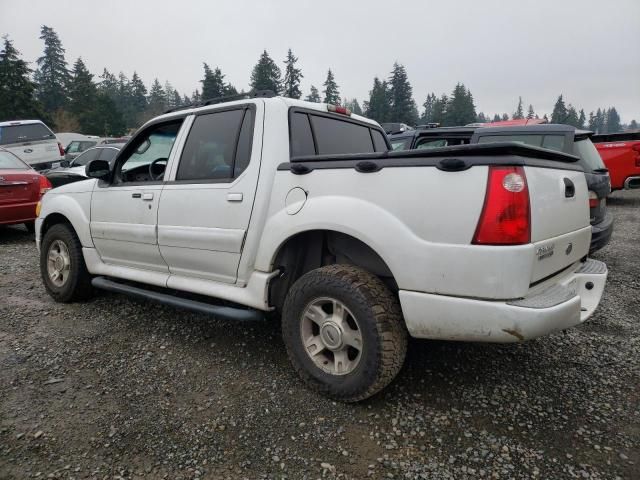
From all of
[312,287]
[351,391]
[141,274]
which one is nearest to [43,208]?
[141,274]

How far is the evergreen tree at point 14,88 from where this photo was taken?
125 feet

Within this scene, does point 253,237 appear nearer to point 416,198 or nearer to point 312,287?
point 312,287

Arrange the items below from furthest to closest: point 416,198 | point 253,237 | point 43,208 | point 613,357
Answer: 1. point 43,208
2. point 613,357
3. point 253,237
4. point 416,198

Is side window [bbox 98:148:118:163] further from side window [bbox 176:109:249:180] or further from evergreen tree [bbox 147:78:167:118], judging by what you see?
evergreen tree [bbox 147:78:167:118]

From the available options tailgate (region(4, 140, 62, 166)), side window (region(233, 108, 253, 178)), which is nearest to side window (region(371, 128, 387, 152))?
side window (region(233, 108, 253, 178))

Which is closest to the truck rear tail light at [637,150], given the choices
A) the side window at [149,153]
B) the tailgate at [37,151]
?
the side window at [149,153]

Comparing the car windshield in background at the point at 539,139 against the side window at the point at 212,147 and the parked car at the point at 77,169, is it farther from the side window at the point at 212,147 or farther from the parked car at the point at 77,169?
the parked car at the point at 77,169

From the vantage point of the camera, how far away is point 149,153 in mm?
3625

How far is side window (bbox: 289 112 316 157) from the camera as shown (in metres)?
2.75

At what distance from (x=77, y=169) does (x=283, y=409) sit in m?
9.30

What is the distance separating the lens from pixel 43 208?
13.6 ft

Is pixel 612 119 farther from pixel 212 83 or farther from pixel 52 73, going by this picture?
pixel 52 73

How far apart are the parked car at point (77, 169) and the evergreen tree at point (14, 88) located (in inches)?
1460

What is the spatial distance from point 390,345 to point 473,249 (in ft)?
2.22
